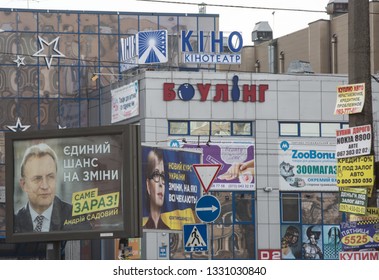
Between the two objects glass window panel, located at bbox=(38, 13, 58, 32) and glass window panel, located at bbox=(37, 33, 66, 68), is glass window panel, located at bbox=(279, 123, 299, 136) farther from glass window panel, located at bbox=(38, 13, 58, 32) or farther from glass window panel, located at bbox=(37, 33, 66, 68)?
glass window panel, located at bbox=(38, 13, 58, 32)

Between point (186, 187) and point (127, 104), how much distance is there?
24.0 meters

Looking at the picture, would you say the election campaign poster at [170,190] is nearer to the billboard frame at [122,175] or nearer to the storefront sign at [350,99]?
the billboard frame at [122,175]

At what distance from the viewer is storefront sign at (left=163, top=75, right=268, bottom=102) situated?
→ 2320 inches

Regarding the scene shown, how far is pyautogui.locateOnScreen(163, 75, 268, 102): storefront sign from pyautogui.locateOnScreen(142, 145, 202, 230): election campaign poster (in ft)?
65.1

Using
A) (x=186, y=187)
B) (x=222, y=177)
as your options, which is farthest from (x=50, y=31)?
(x=186, y=187)

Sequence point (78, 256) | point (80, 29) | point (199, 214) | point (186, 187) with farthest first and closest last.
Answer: point (80, 29) → point (78, 256) → point (186, 187) → point (199, 214)

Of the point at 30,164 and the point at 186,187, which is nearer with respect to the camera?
the point at 30,164

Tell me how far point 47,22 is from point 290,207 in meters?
19.9

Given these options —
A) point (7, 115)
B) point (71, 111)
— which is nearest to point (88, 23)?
point (71, 111)

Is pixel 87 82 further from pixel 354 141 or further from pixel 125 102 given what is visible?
pixel 354 141

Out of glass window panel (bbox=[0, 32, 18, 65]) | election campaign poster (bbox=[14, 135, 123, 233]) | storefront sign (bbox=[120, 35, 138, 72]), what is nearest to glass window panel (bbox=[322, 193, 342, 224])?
storefront sign (bbox=[120, 35, 138, 72])

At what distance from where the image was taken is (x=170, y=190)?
36.9m

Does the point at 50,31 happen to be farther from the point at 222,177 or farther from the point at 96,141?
the point at 96,141

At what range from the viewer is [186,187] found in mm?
37469
